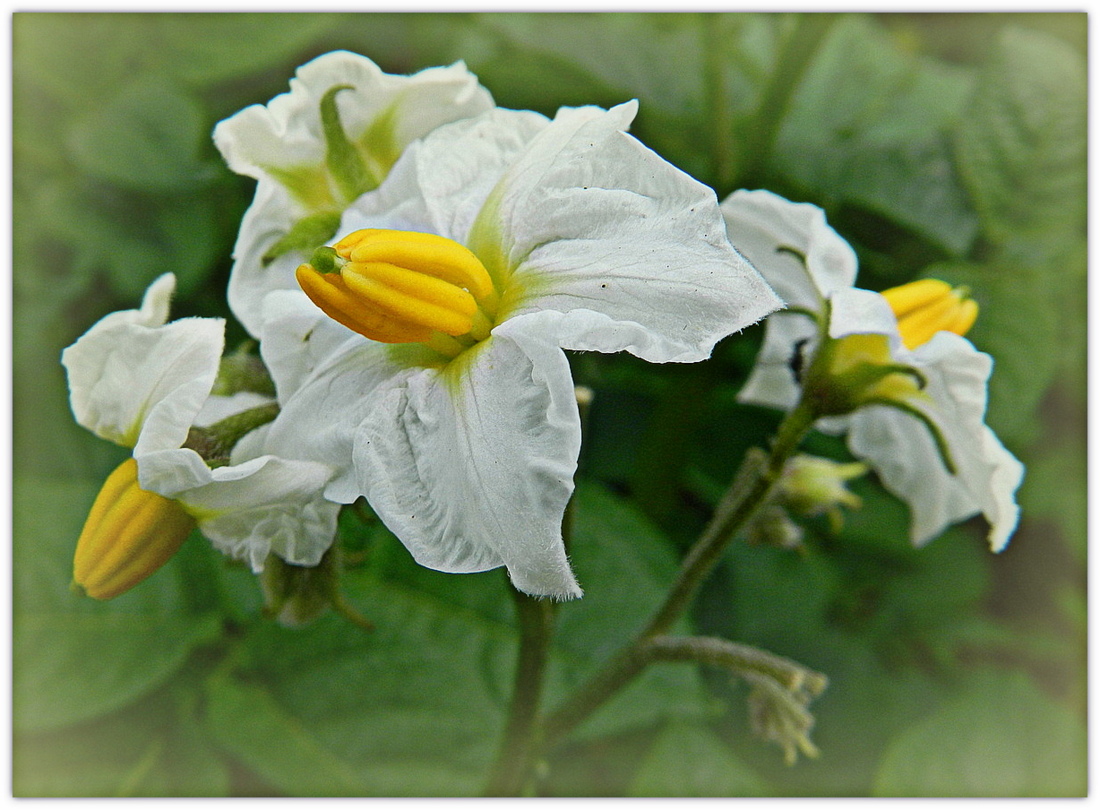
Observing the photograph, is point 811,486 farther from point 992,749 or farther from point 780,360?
point 992,749

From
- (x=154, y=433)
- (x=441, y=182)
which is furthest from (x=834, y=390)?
(x=154, y=433)

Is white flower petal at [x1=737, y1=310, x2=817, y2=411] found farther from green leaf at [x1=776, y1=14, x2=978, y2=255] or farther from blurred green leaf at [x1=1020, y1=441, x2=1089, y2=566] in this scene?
blurred green leaf at [x1=1020, y1=441, x2=1089, y2=566]

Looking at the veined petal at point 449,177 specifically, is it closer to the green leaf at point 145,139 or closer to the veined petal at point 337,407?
the veined petal at point 337,407

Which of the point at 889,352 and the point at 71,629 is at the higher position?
the point at 889,352

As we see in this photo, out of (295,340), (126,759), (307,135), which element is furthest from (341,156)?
→ (126,759)

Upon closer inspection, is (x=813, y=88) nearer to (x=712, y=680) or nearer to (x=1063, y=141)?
(x=1063, y=141)

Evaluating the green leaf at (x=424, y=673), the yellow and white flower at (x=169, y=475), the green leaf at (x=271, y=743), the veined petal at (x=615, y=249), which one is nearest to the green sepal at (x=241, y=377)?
the yellow and white flower at (x=169, y=475)
